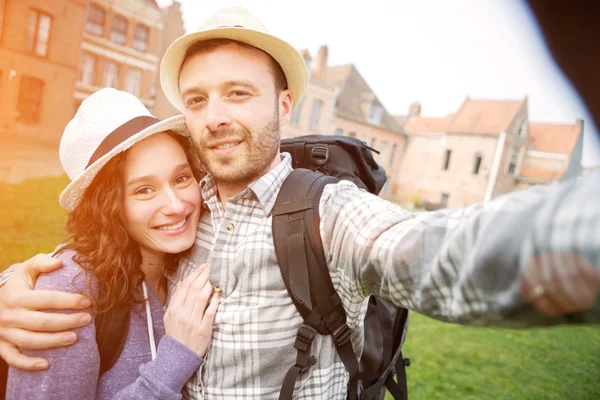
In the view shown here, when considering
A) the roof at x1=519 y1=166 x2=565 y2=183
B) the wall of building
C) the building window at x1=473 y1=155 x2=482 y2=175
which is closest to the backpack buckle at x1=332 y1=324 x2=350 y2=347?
the wall of building

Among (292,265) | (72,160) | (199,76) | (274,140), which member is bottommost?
(292,265)

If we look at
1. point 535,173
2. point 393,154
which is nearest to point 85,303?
point 535,173

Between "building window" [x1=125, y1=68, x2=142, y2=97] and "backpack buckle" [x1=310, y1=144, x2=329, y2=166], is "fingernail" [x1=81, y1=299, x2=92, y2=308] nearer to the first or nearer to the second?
"backpack buckle" [x1=310, y1=144, x2=329, y2=166]

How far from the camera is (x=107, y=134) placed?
1633mm

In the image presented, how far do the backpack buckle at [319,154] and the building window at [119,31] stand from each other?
17.5 m

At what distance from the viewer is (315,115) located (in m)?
24.1

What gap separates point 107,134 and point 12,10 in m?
5.01

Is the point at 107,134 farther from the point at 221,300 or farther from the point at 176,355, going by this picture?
the point at 176,355

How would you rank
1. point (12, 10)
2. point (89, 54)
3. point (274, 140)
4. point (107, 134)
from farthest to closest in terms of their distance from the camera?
point (89, 54), point (12, 10), point (274, 140), point (107, 134)

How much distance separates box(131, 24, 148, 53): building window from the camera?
16266 mm

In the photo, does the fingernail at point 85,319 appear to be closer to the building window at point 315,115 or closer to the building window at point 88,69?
the building window at point 88,69

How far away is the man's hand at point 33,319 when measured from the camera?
127 cm

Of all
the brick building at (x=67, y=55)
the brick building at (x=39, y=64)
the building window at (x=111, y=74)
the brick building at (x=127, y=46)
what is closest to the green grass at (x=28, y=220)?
the brick building at (x=67, y=55)

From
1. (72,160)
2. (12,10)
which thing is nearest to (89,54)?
(12,10)
